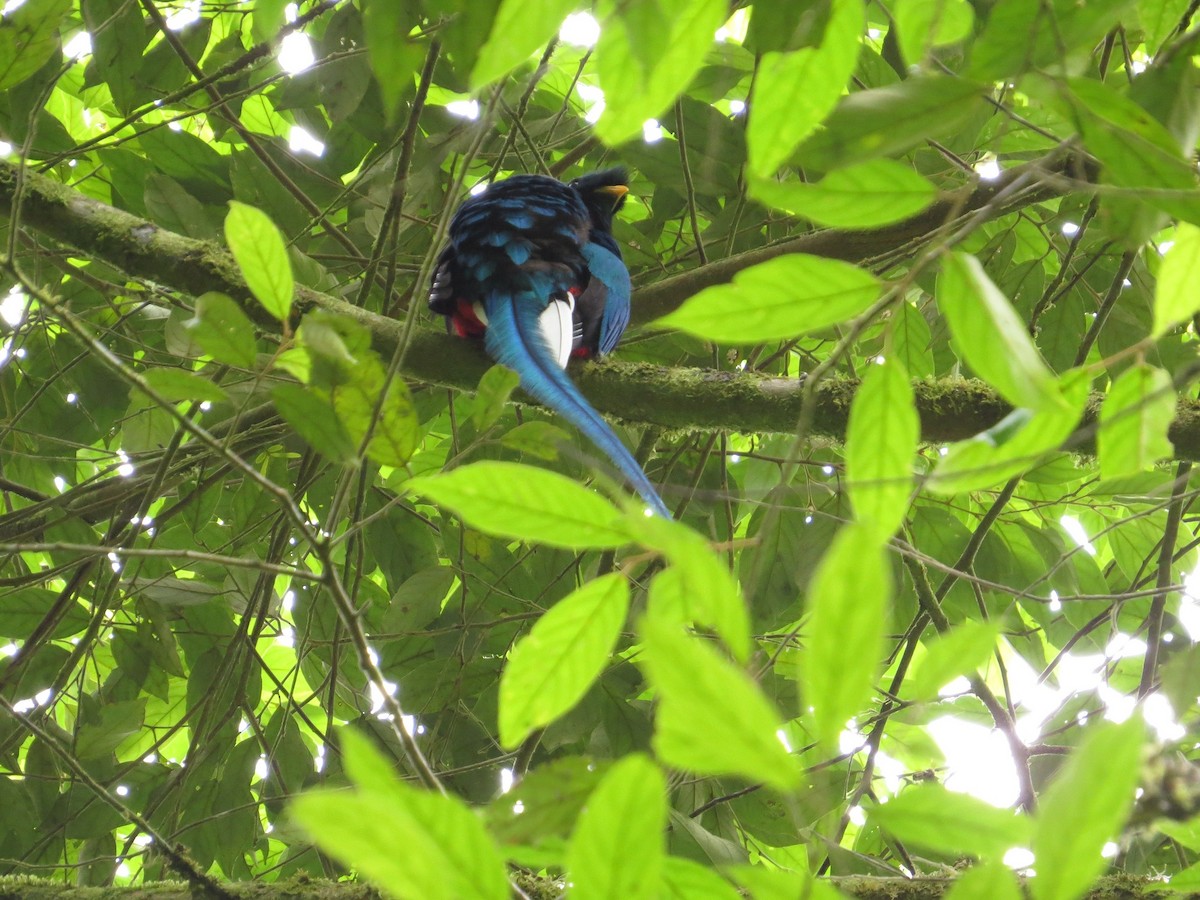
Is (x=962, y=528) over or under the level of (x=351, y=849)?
over

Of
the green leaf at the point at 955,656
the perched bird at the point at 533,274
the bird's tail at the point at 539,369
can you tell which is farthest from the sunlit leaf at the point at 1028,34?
the perched bird at the point at 533,274

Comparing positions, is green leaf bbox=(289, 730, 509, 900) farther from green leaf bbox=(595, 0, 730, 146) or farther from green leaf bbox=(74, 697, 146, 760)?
green leaf bbox=(74, 697, 146, 760)

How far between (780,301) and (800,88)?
0.16m

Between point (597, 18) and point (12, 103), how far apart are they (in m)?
1.91

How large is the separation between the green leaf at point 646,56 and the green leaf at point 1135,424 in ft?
1.49

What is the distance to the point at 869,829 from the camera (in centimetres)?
225

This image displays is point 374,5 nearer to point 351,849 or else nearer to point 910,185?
point 910,185

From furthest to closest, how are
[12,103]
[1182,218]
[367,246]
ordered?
[367,246] < [12,103] < [1182,218]

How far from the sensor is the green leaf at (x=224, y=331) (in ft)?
3.33

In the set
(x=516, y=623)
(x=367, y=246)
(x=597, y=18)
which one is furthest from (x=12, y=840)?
(x=597, y=18)

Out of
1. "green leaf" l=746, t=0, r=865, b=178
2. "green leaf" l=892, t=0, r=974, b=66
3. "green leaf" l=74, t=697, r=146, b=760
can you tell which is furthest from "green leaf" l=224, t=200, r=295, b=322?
"green leaf" l=74, t=697, r=146, b=760

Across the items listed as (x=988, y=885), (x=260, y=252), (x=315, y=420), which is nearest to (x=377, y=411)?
(x=315, y=420)

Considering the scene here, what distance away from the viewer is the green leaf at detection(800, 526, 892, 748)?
53 cm

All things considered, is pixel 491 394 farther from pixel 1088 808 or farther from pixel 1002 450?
pixel 1088 808
